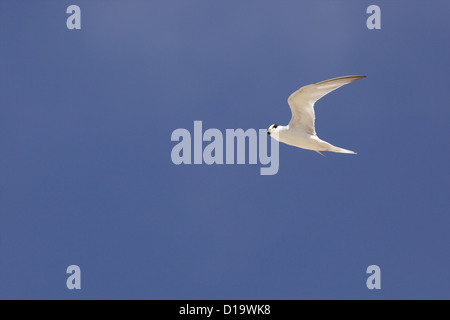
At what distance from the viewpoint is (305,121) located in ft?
71.3

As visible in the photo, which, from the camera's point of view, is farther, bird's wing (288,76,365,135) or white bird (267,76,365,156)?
white bird (267,76,365,156)

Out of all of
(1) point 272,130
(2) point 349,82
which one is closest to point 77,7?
(1) point 272,130

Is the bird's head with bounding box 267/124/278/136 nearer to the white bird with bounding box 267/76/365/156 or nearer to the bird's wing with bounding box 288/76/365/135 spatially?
the white bird with bounding box 267/76/365/156

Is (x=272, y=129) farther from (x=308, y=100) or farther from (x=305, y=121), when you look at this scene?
(x=308, y=100)

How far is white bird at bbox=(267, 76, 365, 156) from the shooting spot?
2080 cm

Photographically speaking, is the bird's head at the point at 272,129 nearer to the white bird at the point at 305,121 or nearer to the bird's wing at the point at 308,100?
the white bird at the point at 305,121

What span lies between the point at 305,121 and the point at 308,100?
77cm

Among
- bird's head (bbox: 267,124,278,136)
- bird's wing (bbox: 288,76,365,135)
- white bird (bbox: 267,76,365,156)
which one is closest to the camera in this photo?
bird's wing (bbox: 288,76,365,135)

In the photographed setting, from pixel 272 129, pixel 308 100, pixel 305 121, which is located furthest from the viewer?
pixel 272 129

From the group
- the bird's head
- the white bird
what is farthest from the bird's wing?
the bird's head

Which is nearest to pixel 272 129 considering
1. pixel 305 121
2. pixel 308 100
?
pixel 305 121

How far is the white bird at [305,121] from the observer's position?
20.8m

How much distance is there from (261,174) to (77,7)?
9.69m

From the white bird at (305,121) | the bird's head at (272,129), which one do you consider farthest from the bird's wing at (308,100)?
the bird's head at (272,129)
